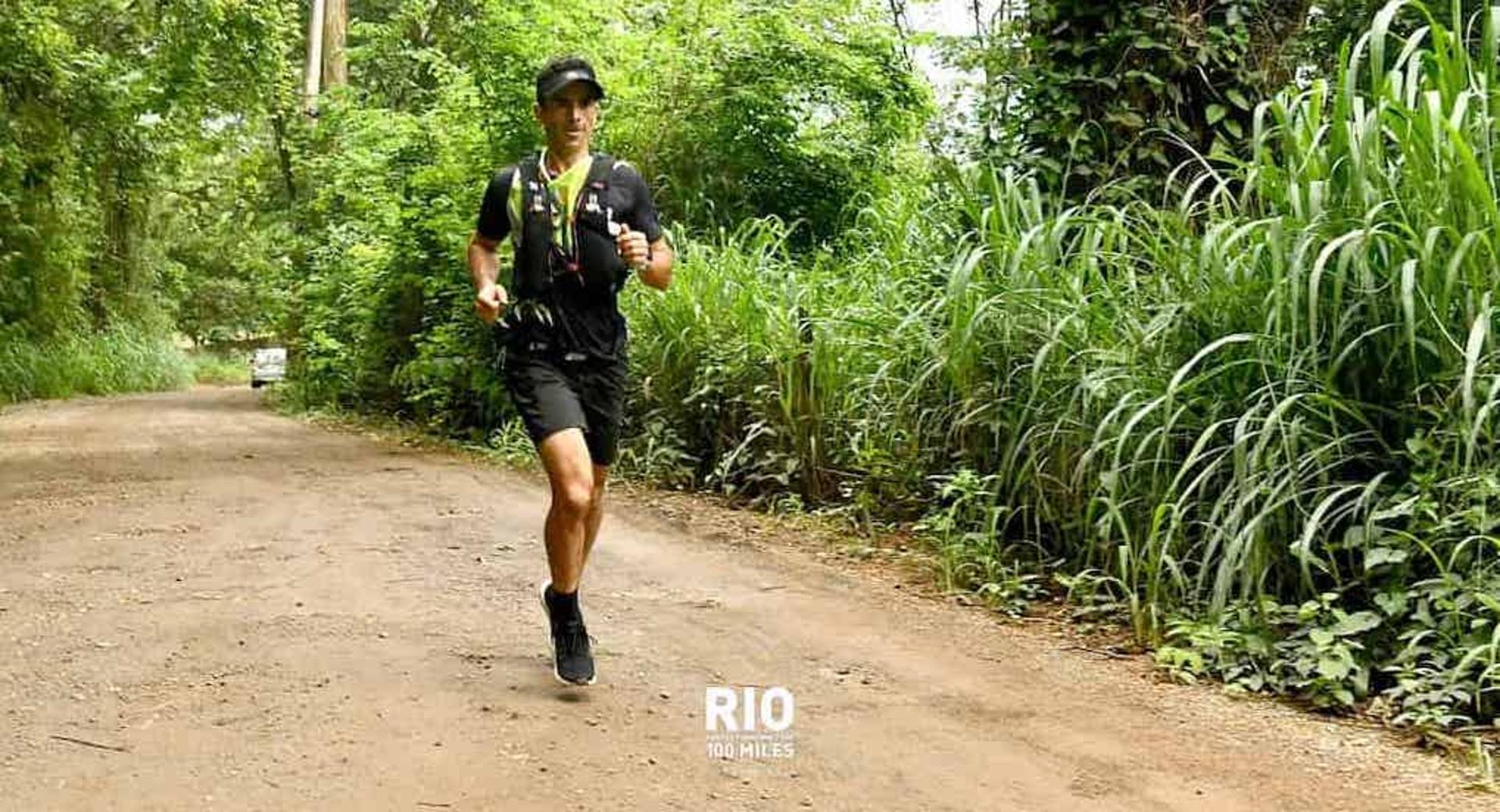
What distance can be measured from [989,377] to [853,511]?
51.3 inches

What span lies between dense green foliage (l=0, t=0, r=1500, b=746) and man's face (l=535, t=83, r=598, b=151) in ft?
7.07

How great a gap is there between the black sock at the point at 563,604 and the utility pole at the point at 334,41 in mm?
19780

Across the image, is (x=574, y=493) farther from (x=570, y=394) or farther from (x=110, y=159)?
(x=110, y=159)

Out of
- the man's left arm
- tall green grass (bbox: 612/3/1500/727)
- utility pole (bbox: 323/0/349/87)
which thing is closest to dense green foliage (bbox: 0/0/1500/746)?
tall green grass (bbox: 612/3/1500/727)

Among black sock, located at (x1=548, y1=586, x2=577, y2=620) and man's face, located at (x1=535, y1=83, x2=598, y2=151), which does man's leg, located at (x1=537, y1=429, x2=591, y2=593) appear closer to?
black sock, located at (x1=548, y1=586, x2=577, y2=620)

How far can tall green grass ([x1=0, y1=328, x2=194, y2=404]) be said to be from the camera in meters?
22.2

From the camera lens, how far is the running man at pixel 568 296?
410 centimetres

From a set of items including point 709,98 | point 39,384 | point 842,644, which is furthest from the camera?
point 39,384

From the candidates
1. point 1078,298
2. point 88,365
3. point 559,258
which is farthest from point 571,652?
point 88,365

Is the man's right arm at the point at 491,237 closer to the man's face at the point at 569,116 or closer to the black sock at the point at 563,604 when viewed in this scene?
the man's face at the point at 569,116

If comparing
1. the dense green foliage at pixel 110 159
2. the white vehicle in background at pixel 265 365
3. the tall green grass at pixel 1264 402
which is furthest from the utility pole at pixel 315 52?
the tall green grass at pixel 1264 402

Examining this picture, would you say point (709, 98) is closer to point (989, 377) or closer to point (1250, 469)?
point (989, 377)

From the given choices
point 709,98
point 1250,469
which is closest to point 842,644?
point 1250,469

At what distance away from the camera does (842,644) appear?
16.0 ft
